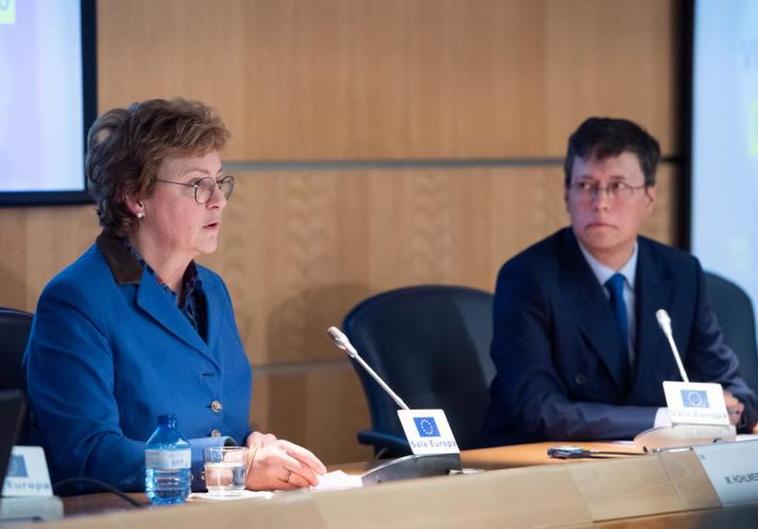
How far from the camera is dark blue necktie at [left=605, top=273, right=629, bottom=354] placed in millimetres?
3887

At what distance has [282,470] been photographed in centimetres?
278

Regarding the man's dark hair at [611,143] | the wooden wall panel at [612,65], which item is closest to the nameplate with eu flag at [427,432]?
the man's dark hair at [611,143]

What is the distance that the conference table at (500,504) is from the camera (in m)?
2.10

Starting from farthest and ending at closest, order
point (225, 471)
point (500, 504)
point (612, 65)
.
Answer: point (612, 65) < point (225, 471) < point (500, 504)

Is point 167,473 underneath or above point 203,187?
underneath

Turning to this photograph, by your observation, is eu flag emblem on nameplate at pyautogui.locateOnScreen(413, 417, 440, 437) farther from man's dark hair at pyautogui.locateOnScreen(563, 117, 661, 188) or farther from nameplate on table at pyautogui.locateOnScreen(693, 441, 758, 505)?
man's dark hair at pyautogui.locateOnScreen(563, 117, 661, 188)

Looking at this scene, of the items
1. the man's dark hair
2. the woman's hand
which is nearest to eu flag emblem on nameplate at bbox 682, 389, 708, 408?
the man's dark hair

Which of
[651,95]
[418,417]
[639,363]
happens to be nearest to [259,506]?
[418,417]

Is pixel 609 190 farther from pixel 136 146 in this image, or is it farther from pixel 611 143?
pixel 136 146

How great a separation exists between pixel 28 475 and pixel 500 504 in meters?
0.77

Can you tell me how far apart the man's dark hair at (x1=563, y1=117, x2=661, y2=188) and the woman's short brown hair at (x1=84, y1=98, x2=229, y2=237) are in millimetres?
1195

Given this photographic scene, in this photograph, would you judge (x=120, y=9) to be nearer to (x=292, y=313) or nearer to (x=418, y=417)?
(x=292, y=313)

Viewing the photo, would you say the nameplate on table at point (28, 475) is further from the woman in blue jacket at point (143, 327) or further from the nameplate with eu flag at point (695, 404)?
the nameplate with eu flag at point (695, 404)

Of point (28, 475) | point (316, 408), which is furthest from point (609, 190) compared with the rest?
point (28, 475)
